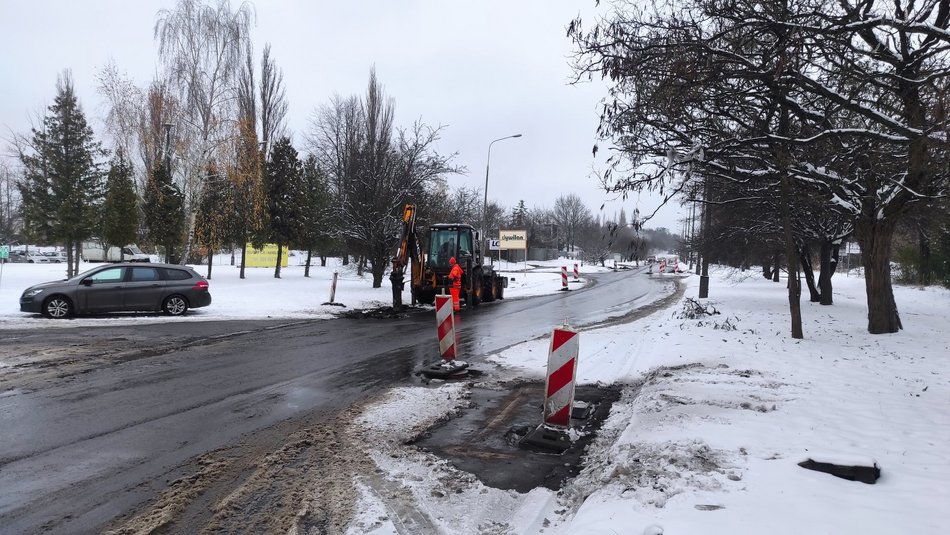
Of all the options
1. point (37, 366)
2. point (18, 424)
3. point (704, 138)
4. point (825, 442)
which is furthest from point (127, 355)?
point (704, 138)

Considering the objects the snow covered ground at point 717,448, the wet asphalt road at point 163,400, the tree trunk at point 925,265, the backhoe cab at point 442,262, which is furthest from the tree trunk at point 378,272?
the tree trunk at point 925,265

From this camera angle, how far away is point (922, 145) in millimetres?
5727

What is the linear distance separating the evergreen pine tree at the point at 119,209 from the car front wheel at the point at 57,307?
44.6ft

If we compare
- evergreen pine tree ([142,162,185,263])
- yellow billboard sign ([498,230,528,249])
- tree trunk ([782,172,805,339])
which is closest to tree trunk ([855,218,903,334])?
tree trunk ([782,172,805,339])

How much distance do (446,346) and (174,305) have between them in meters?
10.3

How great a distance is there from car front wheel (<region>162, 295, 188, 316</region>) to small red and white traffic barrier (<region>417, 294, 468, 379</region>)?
9.86 m

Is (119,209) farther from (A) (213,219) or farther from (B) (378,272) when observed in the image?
(B) (378,272)

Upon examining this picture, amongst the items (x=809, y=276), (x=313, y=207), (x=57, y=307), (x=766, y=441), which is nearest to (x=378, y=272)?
(x=313, y=207)

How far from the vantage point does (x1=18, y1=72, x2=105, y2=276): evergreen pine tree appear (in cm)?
2338

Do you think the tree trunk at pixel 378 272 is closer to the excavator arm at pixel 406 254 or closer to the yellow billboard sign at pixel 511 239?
the excavator arm at pixel 406 254

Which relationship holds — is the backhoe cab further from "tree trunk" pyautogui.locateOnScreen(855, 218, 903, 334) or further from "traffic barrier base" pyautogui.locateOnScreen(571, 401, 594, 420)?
"traffic barrier base" pyautogui.locateOnScreen(571, 401, 594, 420)

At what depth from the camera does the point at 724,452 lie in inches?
183

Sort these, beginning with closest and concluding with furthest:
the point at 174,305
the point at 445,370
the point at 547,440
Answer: the point at 547,440 < the point at 445,370 < the point at 174,305

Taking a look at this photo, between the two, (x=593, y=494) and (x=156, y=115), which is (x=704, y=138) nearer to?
(x=593, y=494)
